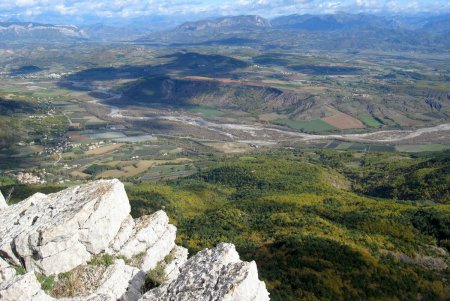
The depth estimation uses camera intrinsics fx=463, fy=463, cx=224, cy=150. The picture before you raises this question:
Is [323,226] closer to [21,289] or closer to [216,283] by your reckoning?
[216,283]

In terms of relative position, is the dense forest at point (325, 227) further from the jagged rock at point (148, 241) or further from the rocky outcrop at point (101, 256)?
the rocky outcrop at point (101, 256)

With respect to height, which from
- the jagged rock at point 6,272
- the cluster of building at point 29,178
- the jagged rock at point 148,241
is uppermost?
the jagged rock at point 6,272

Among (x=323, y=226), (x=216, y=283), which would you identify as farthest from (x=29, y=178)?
(x=216, y=283)

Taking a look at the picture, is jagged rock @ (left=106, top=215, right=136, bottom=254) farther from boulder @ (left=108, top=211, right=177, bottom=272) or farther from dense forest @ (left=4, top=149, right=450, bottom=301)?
dense forest @ (left=4, top=149, right=450, bottom=301)

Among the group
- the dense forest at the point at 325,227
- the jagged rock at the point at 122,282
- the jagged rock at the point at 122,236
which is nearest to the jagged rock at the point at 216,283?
the jagged rock at the point at 122,282

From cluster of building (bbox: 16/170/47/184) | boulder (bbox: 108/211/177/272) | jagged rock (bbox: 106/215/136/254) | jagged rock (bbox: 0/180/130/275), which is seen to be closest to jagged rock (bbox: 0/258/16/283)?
jagged rock (bbox: 0/180/130/275)

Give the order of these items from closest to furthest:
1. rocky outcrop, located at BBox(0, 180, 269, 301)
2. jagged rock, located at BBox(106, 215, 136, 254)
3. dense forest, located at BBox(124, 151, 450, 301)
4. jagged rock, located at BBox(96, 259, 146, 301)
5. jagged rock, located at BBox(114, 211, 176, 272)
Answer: rocky outcrop, located at BBox(0, 180, 269, 301) < jagged rock, located at BBox(96, 259, 146, 301) < jagged rock, located at BBox(106, 215, 136, 254) < jagged rock, located at BBox(114, 211, 176, 272) < dense forest, located at BBox(124, 151, 450, 301)
